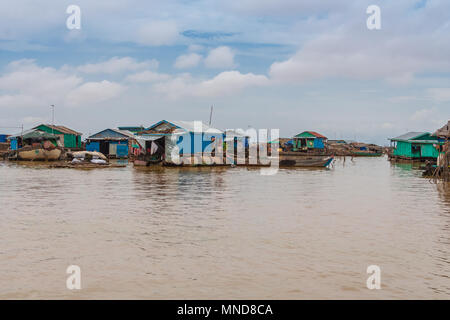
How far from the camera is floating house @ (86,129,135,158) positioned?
55.5m

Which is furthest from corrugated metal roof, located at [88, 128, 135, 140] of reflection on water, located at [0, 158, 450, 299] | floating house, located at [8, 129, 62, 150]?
reflection on water, located at [0, 158, 450, 299]

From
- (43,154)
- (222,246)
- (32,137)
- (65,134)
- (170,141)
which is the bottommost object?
(222,246)

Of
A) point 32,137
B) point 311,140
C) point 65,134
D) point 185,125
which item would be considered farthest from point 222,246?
point 311,140

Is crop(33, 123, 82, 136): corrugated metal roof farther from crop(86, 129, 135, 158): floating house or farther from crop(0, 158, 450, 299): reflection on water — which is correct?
crop(0, 158, 450, 299): reflection on water

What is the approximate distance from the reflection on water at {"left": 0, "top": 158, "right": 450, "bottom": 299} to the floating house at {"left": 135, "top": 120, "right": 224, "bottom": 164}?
2024 centimetres

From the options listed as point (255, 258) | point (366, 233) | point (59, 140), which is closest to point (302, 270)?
point (255, 258)

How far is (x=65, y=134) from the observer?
58062 mm

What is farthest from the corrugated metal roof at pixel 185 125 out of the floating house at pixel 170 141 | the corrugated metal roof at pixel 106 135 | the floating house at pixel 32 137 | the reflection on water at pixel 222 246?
the floating house at pixel 32 137

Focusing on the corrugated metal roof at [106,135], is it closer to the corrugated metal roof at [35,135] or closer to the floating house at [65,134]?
the floating house at [65,134]

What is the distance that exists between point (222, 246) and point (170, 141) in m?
28.9

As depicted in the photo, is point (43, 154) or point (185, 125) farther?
point (43, 154)

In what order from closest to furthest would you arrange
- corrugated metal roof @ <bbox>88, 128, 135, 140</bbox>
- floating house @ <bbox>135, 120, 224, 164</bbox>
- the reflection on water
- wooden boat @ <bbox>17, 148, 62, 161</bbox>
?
the reflection on water, floating house @ <bbox>135, 120, 224, 164</bbox>, wooden boat @ <bbox>17, 148, 62, 161</bbox>, corrugated metal roof @ <bbox>88, 128, 135, 140</bbox>

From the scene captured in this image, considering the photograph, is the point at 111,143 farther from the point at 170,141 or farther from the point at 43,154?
the point at 170,141
